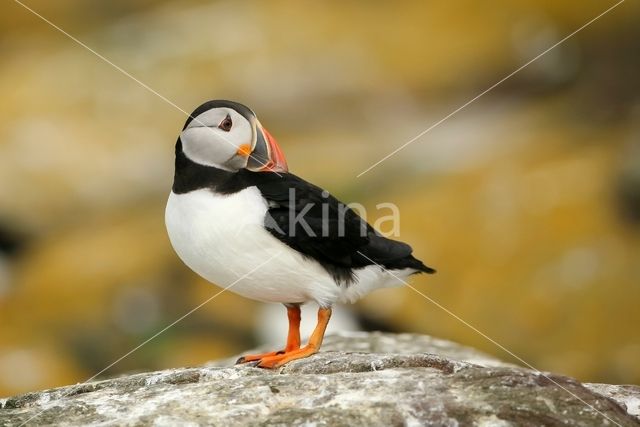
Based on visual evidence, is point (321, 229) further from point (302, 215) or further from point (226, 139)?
point (226, 139)

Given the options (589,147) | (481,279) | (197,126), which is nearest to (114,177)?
(481,279)

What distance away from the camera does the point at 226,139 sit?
4371 millimetres

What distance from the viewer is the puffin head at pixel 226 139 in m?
4.38

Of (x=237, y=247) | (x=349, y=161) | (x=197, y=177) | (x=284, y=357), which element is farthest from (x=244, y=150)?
(x=349, y=161)

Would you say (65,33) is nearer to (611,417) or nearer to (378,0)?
(378,0)

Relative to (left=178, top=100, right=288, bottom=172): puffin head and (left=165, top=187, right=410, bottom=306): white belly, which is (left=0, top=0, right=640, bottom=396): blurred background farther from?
(left=178, top=100, right=288, bottom=172): puffin head

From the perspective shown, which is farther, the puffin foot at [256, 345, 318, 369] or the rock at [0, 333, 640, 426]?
the puffin foot at [256, 345, 318, 369]

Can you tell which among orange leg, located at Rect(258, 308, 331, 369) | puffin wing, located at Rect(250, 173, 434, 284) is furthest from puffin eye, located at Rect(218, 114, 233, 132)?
orange leg, located at Rect(258, 308, 331, 369)

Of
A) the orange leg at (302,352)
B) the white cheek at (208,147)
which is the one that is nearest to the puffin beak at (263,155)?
the white cheek at (208,147)

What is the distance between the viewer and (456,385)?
11.7 feet

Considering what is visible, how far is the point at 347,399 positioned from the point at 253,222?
109 centimetres

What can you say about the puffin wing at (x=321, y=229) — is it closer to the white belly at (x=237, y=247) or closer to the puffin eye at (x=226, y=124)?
the white belly at (x=237, y=247)

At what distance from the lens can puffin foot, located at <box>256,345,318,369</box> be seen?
4293 mm

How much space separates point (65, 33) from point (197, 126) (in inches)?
370
